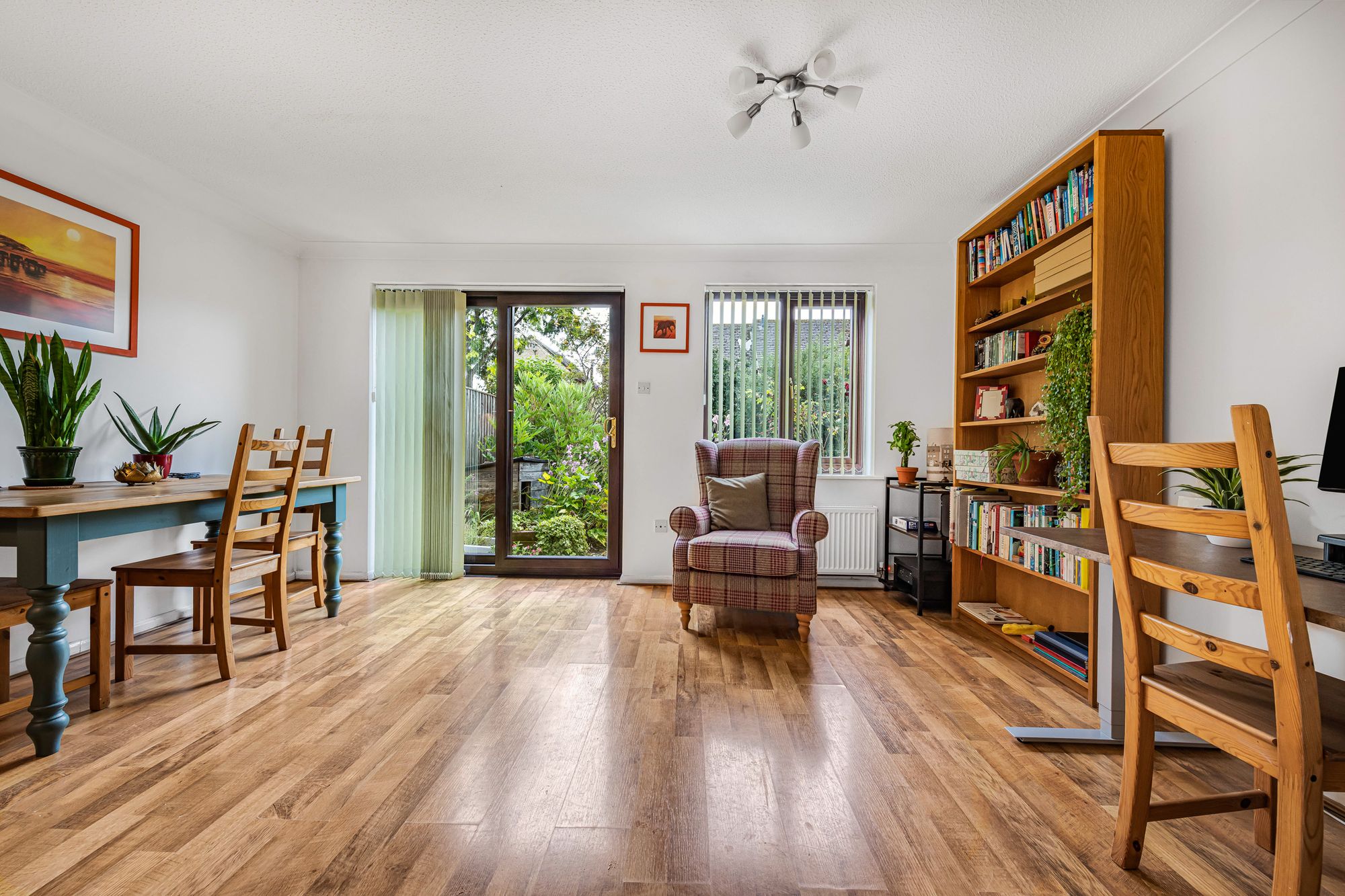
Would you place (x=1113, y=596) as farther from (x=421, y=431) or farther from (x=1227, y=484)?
(x=421, y=431)

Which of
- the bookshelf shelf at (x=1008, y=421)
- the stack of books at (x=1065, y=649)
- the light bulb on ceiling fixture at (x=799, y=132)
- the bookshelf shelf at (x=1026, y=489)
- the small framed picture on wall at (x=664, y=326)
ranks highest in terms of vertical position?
the light bulb on ceiling fixture at (x=799, y=132)

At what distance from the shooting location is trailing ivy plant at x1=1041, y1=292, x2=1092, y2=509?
8.32ft

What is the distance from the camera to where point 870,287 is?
4.52 metres

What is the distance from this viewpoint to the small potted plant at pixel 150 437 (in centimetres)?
302

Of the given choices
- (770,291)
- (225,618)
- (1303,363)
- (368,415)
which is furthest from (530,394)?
(1303,363)

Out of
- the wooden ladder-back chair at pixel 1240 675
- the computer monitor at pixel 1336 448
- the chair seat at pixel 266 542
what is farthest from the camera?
the chair seat at pixel 266 542

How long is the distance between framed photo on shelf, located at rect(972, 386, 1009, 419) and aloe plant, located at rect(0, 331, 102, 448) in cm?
423

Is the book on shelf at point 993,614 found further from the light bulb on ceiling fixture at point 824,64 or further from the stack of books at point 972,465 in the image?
the light bulb on ceiling fixture at point 824,64

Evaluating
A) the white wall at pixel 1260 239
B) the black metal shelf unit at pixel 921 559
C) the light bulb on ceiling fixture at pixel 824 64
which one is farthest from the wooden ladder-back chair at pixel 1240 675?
the black metal shelf unit at pixel 921 559

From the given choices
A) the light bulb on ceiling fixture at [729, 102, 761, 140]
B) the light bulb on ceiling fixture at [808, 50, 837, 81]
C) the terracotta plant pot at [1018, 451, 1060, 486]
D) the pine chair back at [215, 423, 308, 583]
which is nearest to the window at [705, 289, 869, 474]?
the terracotta plant pot at [1018, 451, 1060, 486]

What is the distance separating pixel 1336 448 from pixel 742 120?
82.5 inches

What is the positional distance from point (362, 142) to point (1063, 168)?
10.3 ft

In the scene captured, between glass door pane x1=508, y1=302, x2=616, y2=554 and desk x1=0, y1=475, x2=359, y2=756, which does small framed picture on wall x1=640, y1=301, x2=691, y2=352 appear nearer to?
glass door pane x1=508, y1=302, x2=616, y2=554

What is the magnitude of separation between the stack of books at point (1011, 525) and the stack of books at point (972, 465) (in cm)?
11
